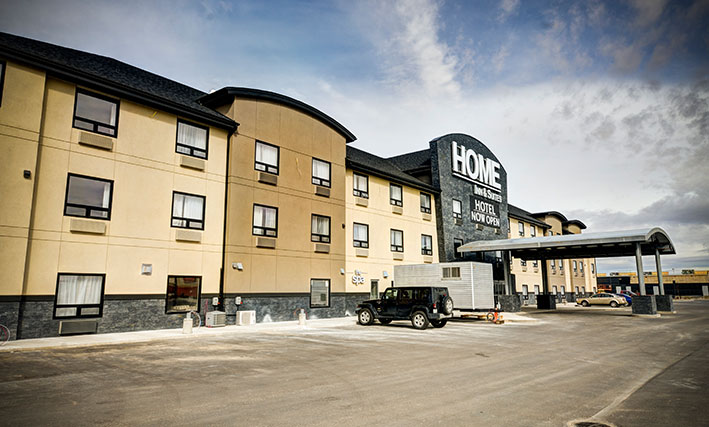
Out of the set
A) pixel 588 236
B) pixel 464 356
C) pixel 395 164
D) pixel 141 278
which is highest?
pixel 395 164

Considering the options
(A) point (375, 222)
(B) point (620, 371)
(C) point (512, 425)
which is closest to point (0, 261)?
(C) point (512, 425)

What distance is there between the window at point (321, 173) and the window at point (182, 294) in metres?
9.22

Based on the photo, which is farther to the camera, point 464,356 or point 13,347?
point 13,347

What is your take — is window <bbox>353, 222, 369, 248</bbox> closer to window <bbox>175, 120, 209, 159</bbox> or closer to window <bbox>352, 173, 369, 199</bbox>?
window <bbox>352, 173, 369, 199</bbox>

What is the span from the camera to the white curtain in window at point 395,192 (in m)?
→ 32.0

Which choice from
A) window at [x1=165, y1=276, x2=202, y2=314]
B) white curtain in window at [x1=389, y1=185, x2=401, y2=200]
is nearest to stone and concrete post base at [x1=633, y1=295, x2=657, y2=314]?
white curtain in window at [x1=389, y1=185, x2=401, y2=200]

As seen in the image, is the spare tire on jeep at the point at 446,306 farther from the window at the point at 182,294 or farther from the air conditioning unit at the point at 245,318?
the window at the point at 182,294

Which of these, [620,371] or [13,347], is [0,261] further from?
[620,371]

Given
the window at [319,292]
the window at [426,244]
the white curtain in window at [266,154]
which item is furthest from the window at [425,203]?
the white curtain in window at [266,154]

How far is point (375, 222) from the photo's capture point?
Answer: 3006 centimetres

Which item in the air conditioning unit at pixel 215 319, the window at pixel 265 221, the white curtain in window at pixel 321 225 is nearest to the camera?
the air conditioning unit at pixel 215 319

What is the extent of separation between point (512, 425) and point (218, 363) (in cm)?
723

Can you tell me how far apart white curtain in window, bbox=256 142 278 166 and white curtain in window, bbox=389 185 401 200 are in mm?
10744

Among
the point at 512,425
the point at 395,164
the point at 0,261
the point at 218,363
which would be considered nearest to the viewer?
the point at 512,425
